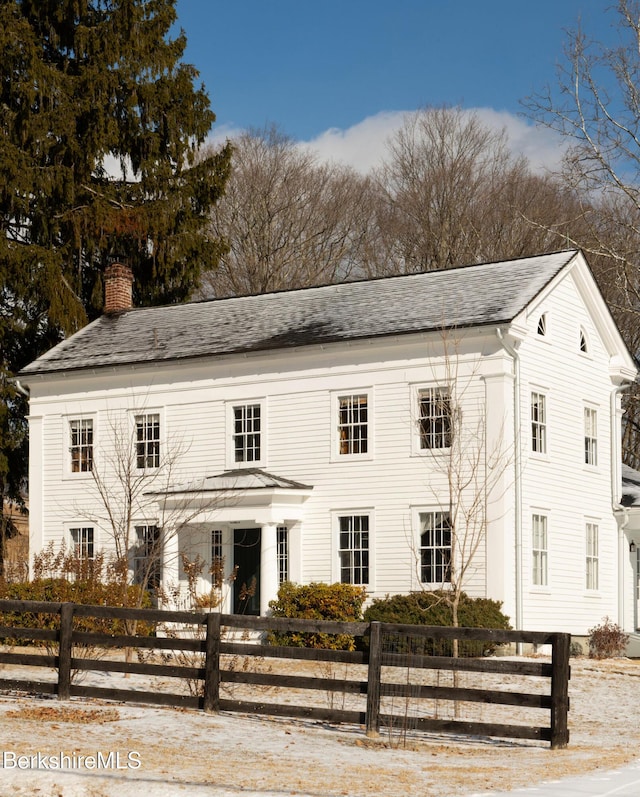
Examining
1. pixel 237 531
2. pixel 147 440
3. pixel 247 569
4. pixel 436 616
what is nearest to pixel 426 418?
pixel 436 616

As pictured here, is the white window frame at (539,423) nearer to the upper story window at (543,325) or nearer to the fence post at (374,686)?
the upper story window at (543,325)

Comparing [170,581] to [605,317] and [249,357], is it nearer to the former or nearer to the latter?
[249,357]

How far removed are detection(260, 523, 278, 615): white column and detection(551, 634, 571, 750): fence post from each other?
1391cm

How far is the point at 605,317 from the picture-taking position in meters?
30.1

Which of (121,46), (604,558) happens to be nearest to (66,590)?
(604,558)

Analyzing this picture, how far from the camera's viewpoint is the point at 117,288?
3547 cm

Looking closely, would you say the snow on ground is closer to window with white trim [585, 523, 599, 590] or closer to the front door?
the front door

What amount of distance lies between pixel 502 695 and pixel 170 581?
15814mm

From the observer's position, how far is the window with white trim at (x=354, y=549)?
26750 mm

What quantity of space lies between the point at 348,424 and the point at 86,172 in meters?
13.9

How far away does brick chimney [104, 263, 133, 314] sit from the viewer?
35.4 m

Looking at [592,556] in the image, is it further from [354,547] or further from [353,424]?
[353,424]

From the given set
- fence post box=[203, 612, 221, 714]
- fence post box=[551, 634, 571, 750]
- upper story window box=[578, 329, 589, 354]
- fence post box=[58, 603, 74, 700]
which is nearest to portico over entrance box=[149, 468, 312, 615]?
upper story window box=[578, 329, 589, 354]

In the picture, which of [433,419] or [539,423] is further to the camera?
[539,423]
